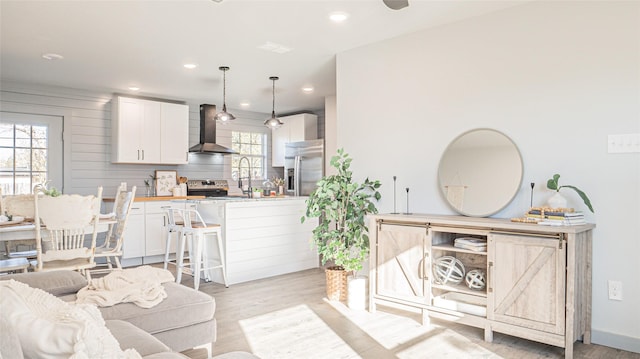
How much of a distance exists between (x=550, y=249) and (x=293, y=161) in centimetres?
535

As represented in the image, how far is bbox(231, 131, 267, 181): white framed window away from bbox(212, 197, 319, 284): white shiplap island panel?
2.72m

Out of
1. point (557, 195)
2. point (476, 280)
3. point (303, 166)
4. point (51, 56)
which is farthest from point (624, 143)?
point (51, 56)

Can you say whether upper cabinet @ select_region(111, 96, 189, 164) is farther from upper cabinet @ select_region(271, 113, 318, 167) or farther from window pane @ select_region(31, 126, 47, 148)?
upper cabinet @ select_region(271, 113, 318, 167)

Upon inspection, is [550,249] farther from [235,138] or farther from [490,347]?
[235,138]

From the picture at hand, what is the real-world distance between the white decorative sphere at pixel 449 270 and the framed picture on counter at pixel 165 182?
15.9 feet

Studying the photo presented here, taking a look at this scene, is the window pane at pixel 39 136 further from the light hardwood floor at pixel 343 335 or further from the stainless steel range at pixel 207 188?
the light hardwood floor at pixel 343 335

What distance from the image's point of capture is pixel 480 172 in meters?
3.49

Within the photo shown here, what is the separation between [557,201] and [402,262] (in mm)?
1189

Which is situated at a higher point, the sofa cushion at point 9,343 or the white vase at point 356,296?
the sofa cushion at point 9,343

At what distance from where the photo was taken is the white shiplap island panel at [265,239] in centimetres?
473

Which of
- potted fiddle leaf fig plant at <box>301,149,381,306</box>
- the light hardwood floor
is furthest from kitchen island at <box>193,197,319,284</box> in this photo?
the light hardwood floor

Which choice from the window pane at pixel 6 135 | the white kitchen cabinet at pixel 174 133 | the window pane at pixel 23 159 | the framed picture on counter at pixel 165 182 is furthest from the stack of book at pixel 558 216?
the window pane at pixel 6 135

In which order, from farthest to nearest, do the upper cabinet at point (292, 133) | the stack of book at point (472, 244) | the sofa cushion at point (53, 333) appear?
1. the upper cabinet at point (292, 133)
2. the stack of book at point (472, 244)
3. the sofa cushion at point (53, 333)

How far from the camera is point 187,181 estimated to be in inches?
281
